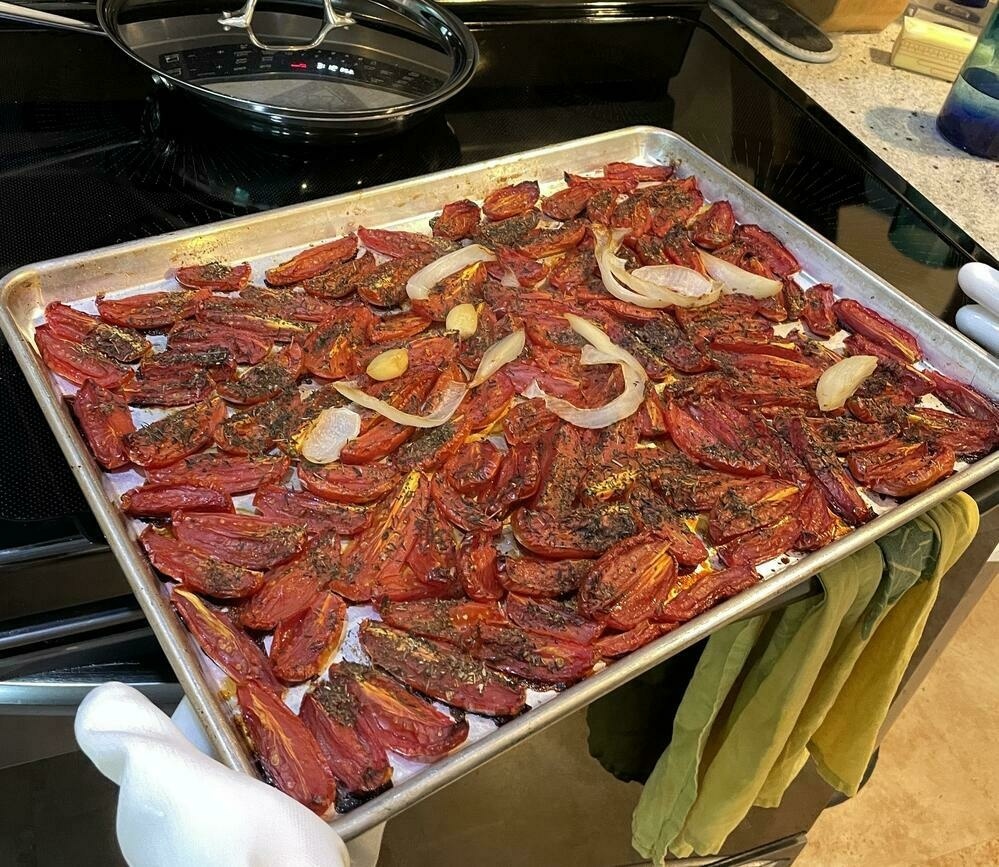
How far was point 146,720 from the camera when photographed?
892 millimetres

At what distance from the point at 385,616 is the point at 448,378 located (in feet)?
1.46

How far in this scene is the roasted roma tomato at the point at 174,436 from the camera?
4.02 ft

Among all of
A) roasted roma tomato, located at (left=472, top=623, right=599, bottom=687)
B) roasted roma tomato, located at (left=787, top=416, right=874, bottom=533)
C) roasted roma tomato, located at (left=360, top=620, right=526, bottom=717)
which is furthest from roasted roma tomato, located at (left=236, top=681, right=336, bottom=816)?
roasted roma tomato, located at (left=787, top=416, right=874, bottom=533)

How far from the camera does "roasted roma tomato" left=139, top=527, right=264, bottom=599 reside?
3.63 ft

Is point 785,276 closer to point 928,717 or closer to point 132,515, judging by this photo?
point 132,515

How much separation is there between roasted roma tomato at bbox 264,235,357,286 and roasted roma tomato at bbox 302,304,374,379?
11 centimetres

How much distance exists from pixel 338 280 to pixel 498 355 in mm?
312

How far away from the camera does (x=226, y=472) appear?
1.25m

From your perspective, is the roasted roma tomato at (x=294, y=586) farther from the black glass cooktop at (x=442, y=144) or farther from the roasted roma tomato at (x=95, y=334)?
the roasted roma tomato at (x=95, y=334)

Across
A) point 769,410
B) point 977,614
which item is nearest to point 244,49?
→ point 769,410

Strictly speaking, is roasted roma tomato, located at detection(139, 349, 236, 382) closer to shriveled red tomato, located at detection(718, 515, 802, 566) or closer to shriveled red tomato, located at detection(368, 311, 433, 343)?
shriveled red tomato, located at detection(368, 311, 433, 343)

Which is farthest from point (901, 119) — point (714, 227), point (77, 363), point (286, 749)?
point (286, 749)

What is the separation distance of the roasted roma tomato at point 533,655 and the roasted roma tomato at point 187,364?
564 millimetres

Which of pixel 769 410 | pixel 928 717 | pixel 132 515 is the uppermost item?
pixel 769 410
